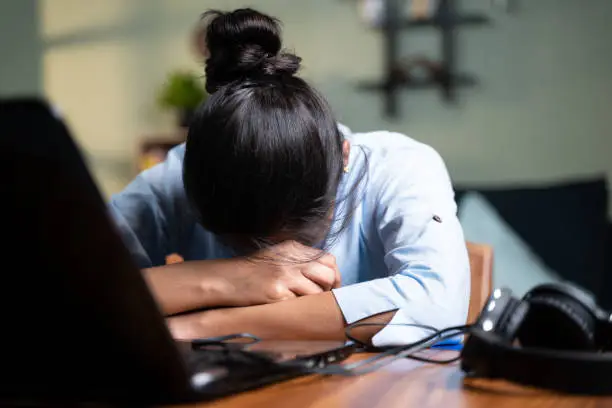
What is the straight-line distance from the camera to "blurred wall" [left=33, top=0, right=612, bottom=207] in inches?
121

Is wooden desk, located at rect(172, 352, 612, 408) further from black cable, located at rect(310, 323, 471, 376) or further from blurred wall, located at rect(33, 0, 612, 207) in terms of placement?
blurred wall, located at rect(33, 0, 612, 207)

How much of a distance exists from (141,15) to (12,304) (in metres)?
3.61

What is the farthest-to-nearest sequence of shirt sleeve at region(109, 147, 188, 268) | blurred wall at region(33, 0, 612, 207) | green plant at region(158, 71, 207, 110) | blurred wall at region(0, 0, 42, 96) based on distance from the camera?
blurred wall at region(0, 0, 42, 96)
green plant at region(158, 71, 207, 110)
blurred wall at region(33, 0, 612, 207)
shirt sleeve at region(109, 147, 188, 268)

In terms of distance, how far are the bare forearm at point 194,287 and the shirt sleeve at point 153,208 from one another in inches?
13.5

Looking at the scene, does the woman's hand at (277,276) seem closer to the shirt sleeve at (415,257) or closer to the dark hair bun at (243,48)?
the shirt sleeve at (415,257)

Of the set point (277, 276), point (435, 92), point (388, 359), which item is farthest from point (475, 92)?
point (388, 359)

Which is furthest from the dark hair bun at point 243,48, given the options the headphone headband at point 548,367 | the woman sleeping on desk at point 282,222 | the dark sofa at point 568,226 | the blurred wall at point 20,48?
the blurred wall at point 20,48

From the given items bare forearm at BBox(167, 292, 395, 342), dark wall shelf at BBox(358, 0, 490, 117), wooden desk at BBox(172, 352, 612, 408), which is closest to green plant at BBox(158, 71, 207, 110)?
dark wall shelf at BBox(358, 0, 490, 117)

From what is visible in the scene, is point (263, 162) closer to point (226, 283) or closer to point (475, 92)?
point (226, 283)

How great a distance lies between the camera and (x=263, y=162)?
3.00 ft

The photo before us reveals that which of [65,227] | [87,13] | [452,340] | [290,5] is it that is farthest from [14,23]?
[65,227]

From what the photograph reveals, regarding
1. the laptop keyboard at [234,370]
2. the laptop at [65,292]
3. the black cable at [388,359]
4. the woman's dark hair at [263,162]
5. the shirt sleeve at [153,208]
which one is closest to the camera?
the laptop at [65,292]

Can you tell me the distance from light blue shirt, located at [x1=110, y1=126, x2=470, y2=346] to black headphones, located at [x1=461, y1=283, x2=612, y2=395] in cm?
19

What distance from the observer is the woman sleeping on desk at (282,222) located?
0.92 meters
